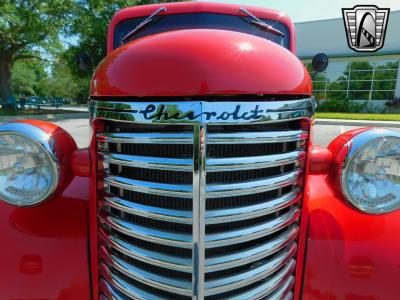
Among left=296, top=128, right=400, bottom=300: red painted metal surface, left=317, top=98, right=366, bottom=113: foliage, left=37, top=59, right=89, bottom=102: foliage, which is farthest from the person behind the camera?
left=37, top=59, right=89, bottom=102: foliage

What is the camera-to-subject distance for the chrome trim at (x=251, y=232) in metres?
1.40

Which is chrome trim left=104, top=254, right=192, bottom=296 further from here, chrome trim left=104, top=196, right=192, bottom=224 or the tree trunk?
the tree trunk

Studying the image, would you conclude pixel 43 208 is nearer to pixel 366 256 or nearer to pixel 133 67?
pixel 133 67

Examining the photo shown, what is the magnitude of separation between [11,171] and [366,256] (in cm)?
179

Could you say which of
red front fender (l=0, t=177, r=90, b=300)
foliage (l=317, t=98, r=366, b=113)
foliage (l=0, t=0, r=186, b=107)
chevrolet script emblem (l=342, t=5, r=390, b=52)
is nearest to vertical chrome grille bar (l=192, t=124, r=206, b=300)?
red front fender (l=0, t=177, r=90, b=300)

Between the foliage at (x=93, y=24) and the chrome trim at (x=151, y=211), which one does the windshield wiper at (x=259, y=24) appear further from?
the foliage at (x=93, y=24)

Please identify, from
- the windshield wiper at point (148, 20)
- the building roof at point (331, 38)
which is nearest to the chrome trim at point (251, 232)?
the windshield wiper at point (148, 20)

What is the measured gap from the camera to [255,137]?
4.37 feet

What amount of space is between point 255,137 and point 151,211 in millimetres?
553

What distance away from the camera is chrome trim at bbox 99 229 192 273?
1.44m

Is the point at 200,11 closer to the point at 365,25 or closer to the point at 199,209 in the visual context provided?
the point at 199,209

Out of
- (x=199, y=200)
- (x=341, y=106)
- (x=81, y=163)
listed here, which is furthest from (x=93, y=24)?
(x=199, y=200)

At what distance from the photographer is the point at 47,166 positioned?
156 cm

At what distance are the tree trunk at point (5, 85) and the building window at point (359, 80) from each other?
851 inches
